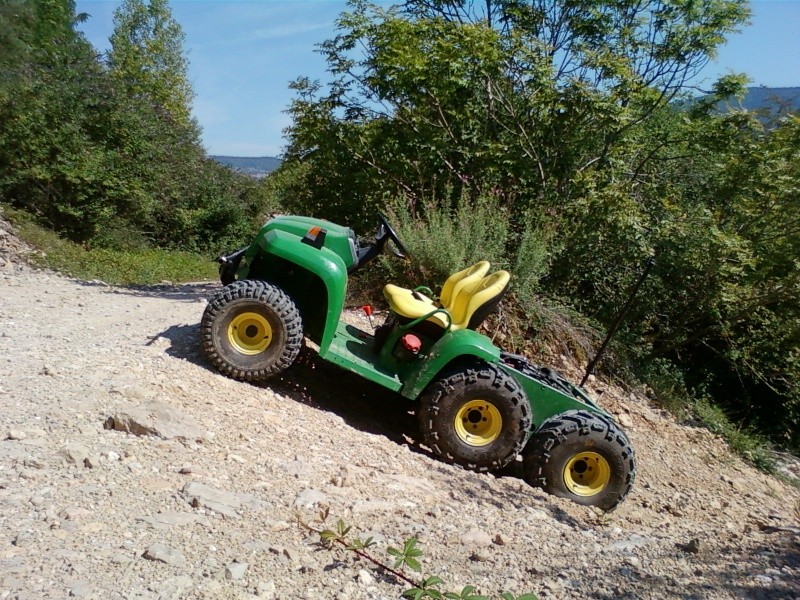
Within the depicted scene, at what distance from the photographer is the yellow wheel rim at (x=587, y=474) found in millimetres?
5168

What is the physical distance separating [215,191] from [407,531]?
18.0 meters

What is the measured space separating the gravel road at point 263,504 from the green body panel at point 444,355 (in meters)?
0.47

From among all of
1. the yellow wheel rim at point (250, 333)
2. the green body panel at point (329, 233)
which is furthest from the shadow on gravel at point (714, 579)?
the green body panel at point (329, 233)

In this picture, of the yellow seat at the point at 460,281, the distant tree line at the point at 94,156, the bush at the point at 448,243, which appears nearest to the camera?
the yellow seat at the point at 460,281

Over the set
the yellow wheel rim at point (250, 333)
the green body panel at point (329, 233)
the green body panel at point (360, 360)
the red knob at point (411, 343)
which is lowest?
the yellow wheel rim at point (250, 333)

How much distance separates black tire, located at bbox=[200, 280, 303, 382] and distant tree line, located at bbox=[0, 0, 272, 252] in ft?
36.6

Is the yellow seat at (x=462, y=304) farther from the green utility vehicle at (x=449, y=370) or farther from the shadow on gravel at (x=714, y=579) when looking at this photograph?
the shadow on gravel at (x=714, y=579)

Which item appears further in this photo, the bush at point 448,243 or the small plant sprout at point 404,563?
the bush at point 448,243

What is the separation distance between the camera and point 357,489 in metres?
4.12

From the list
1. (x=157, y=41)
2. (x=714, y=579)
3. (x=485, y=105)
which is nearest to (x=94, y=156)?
(x=485, y=105)

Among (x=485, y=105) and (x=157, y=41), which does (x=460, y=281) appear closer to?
(x=485, y=105)

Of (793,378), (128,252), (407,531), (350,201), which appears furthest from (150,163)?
(407,531)

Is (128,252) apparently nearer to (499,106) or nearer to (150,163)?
(150,163)

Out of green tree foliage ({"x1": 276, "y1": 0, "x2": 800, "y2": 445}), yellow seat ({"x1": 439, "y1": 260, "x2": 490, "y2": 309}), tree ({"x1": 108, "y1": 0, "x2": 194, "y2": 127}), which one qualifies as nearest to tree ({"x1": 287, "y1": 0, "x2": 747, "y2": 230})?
green tree foliage ({"x1": 276, "y1": 0, "x2": 800, "y2": 445})
